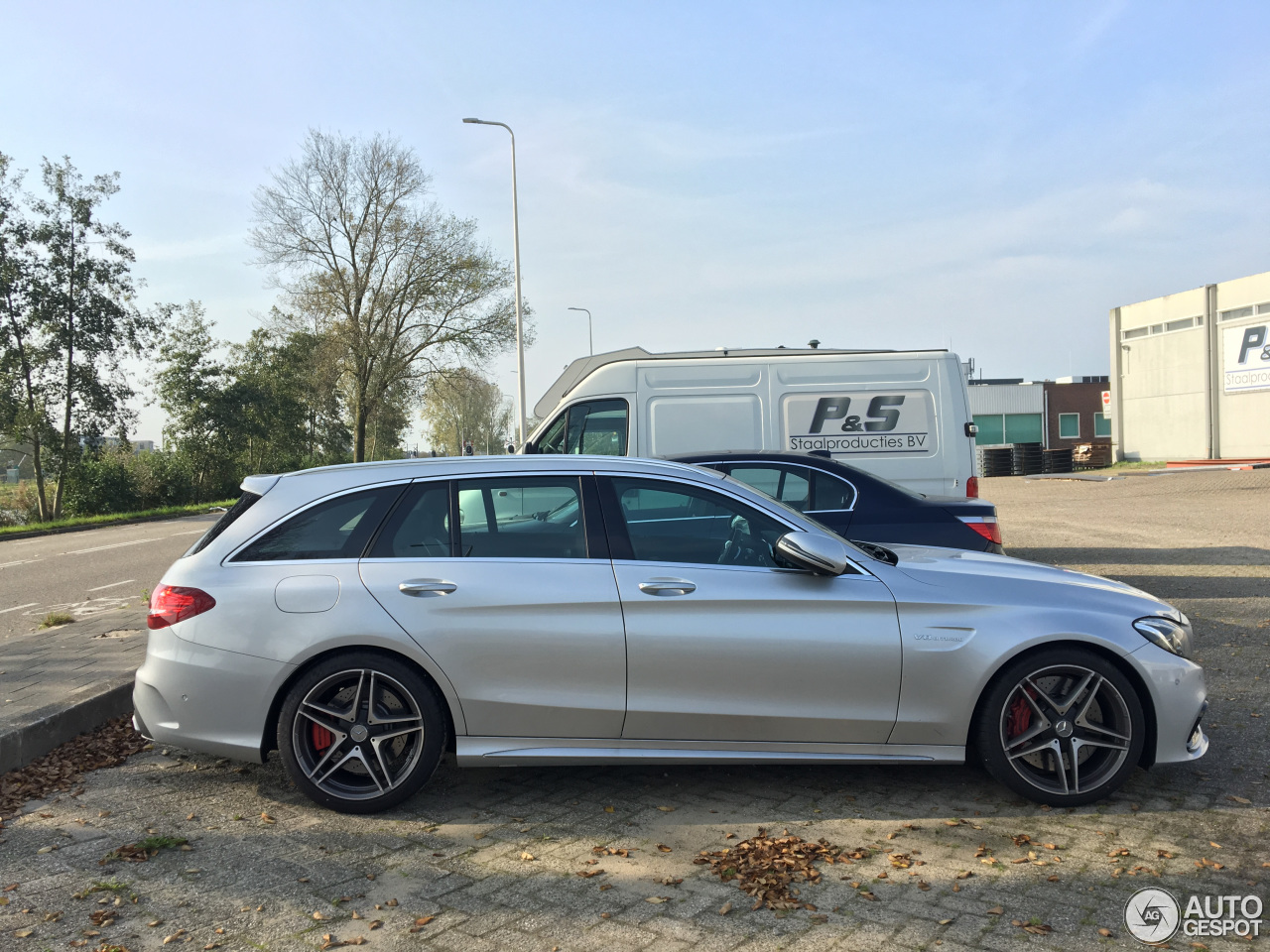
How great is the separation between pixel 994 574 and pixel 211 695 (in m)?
3.53

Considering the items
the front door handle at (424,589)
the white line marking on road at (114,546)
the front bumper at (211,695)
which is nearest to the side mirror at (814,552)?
the front door handle at (424,589)

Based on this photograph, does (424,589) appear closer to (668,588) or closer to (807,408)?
(668,588)

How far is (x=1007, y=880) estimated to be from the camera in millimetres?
3488

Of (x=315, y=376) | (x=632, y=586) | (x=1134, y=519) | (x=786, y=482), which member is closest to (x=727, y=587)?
(x=632, y=586)

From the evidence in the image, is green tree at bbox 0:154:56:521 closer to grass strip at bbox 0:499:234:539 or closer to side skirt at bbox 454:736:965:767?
grass strip at bbox 0:499:234:539

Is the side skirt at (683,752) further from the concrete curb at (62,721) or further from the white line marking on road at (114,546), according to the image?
the white line marking on road at (114,546)

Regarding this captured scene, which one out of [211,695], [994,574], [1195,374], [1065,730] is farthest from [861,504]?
[1195,374]

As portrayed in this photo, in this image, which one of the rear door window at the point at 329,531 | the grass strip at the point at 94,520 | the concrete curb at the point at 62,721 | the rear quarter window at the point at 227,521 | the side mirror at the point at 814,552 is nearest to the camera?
the side mirror at the point at 814,552

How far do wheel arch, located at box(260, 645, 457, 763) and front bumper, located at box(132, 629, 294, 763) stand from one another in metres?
0.03

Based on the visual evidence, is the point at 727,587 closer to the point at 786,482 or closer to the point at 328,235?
the point at 786,482

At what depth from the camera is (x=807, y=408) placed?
1080 centimetres

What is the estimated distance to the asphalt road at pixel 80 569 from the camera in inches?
414

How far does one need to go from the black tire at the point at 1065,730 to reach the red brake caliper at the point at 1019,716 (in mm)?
18

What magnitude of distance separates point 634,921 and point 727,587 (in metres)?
1.49
